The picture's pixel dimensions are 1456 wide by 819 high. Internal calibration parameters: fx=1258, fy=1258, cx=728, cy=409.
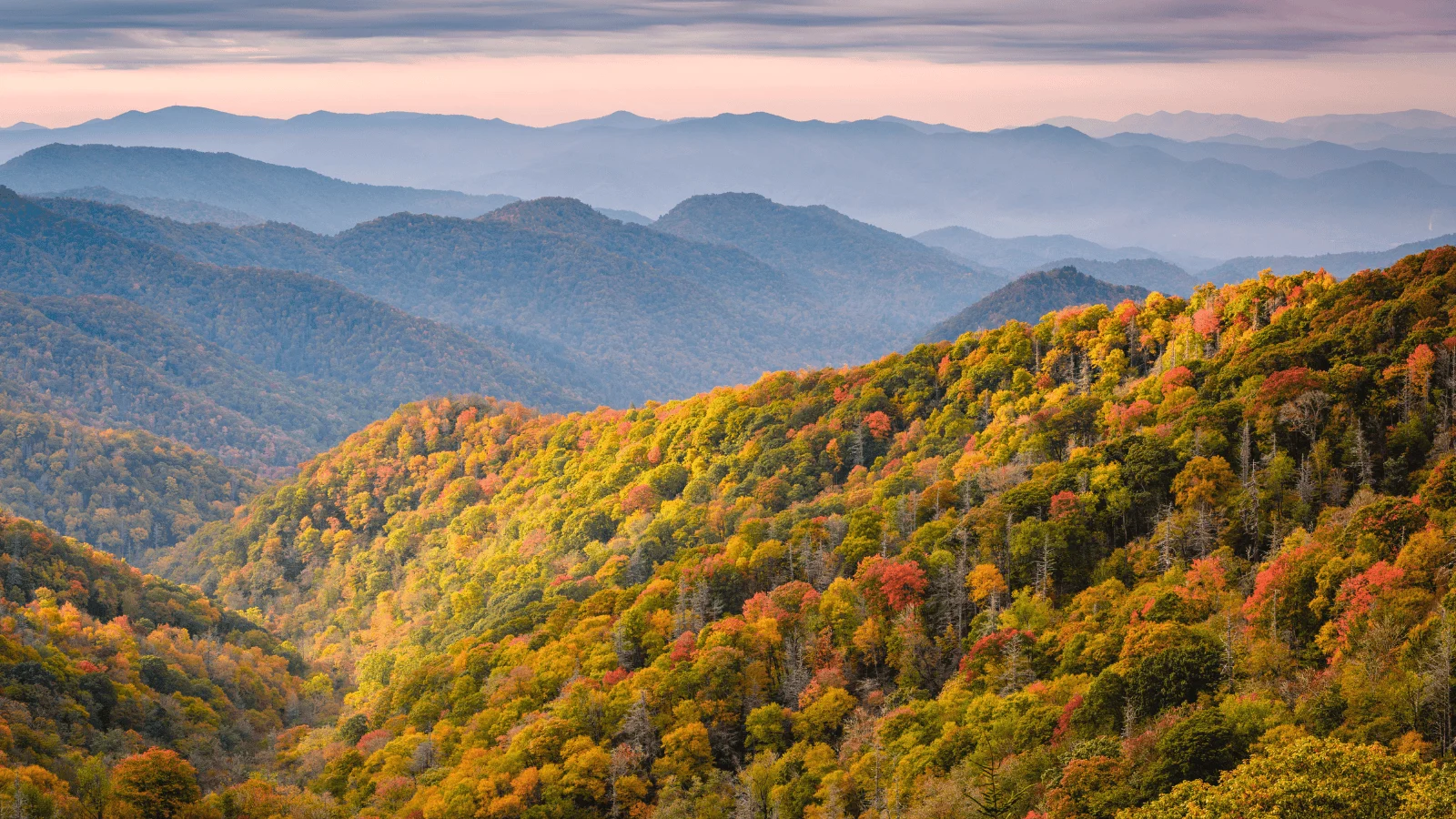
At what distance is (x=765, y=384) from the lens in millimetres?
125688

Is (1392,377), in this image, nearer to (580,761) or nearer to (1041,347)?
(1041,347)

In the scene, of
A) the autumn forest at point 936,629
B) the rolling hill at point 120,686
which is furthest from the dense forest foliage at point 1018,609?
the rolling hill at point 120,686

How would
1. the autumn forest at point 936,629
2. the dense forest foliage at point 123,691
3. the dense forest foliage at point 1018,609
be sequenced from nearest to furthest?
1. the dense forest foliage at point 1018,609
2. the autumn forest at point 936,629
3. the dense forest foliage at point 123,691

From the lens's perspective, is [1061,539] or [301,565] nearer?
[1061,539]

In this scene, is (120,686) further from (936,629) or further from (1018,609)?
(1018,609)

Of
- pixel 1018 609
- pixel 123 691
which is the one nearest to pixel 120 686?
pixel 123 691

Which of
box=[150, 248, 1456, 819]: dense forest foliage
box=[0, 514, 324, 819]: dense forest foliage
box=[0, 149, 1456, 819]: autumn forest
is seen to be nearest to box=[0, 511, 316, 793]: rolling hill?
box=[0, 514, 324, 819]: dense forest foliage

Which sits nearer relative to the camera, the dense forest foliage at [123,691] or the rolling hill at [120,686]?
the dense forest foliage at [123,691]

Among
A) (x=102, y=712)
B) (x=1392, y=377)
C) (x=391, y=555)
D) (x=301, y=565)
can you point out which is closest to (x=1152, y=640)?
(x=1392, y=377)

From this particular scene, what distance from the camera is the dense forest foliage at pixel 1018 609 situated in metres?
45.5

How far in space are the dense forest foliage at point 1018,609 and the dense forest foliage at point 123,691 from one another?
5.63 meters

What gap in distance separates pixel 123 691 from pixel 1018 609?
54.4 meters

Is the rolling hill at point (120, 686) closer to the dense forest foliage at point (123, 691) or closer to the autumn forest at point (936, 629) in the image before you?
the dense forest foliage at point (123, 691)

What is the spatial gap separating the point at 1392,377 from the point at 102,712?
75.3 metres
